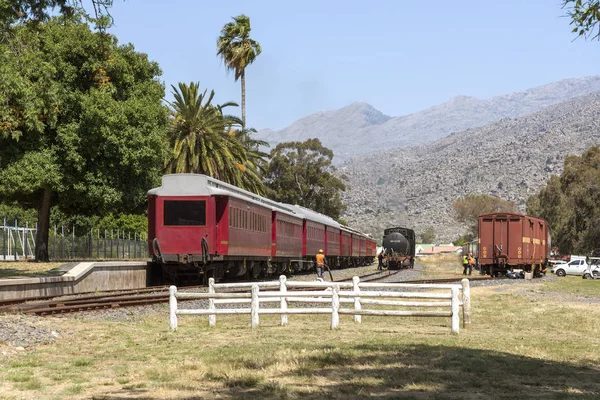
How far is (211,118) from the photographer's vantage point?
5981 centimetres

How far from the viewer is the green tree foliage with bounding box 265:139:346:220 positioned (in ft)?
377

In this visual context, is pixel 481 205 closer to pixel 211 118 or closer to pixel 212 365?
pixel 211 118

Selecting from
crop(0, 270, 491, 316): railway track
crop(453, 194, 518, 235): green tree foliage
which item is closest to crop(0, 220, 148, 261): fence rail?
crop(0, 270, 491, 316): railway track

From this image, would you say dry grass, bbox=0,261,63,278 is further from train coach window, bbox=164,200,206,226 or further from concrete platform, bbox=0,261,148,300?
train coach window, bbox=164,200,206,226

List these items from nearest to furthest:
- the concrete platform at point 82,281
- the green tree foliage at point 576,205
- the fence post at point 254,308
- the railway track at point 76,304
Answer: the fence post at point 254,308 → the railway track at point 76,304 → the concrete platform at point 82,281 → the green tree foliage at point 576,205

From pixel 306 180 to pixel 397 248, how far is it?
150 ft

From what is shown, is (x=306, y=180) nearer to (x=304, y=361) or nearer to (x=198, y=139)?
(x=198, y=139)

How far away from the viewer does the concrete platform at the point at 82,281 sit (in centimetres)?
2572

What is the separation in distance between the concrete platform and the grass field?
5.98 meters

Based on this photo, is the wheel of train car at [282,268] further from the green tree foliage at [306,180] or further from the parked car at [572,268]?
the green tree foliage at [306,180]

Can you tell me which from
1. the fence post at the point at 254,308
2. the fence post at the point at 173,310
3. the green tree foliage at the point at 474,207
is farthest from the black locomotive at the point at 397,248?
the green tree foliage at the point at 474,207

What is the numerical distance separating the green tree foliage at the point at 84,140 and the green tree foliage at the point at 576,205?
5959 centimetres

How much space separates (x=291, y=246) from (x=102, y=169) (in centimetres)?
1037

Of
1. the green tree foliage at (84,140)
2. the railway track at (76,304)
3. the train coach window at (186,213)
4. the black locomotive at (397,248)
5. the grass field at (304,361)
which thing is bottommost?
the grass field at (304,361)
